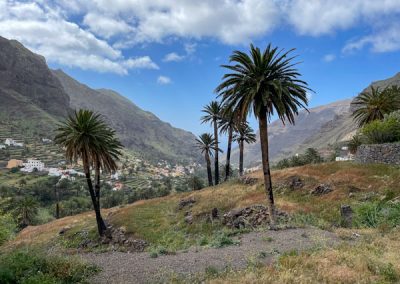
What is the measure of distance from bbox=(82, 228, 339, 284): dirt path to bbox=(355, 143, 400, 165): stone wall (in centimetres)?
2126

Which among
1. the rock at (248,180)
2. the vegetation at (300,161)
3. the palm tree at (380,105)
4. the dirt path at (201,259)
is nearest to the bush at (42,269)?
the dirt path at (201,259)

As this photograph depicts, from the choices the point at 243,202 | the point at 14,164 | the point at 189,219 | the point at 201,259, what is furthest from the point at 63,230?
the point at 14,164

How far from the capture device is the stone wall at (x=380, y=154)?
36.3 metres

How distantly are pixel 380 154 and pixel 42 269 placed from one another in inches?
1409

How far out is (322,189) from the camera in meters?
36.0

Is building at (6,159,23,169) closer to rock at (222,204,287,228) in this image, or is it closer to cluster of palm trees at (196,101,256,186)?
cluster of palm trees at (196,101,256,186)

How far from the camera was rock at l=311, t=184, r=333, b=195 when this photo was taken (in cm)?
3544

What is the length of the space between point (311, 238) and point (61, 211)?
91.2m

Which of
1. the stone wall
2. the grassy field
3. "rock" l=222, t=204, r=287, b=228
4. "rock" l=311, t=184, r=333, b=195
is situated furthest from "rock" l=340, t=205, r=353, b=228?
the stone wall

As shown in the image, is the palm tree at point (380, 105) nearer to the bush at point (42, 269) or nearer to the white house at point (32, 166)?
the bush at point (42, 269)

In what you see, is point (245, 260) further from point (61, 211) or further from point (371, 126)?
→ point (61, 211)

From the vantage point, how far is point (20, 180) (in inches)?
5955

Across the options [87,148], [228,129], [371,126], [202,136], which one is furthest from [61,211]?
[371,126]

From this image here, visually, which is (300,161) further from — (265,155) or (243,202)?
(265,155)
